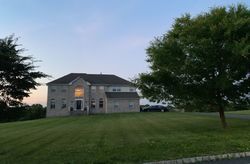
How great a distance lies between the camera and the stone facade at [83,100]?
197 feet

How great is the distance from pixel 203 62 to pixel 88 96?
1780 inches

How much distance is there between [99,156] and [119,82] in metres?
55.2

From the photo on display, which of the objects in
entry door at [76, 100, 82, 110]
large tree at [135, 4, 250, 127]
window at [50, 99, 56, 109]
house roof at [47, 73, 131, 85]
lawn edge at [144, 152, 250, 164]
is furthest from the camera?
house roof at [47, 73, 131, 85]

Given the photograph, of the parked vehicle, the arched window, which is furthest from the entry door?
the parked vehicle

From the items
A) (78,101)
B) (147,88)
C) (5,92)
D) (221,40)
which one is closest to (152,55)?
(147,88)

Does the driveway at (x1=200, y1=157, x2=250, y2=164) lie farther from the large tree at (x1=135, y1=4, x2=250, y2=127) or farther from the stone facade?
the stone facade

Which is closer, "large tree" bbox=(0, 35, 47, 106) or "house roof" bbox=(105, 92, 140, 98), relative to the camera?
"large tree" bbox=(0, 35, 47, 106)

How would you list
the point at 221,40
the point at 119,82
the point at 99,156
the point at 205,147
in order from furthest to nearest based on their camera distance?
the point at 119,82, the point at 221,40, the point at 205,147, the point at 99,156

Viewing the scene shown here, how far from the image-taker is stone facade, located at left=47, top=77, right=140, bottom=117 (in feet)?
197

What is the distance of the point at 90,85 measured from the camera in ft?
205

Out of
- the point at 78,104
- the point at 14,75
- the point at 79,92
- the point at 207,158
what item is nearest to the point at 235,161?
the point at 207,158

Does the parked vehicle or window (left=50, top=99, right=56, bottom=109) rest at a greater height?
window (left=50, top=99, right=56, bottom=109)

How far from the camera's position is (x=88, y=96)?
204 ft

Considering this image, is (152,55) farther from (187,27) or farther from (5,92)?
(5,92)
